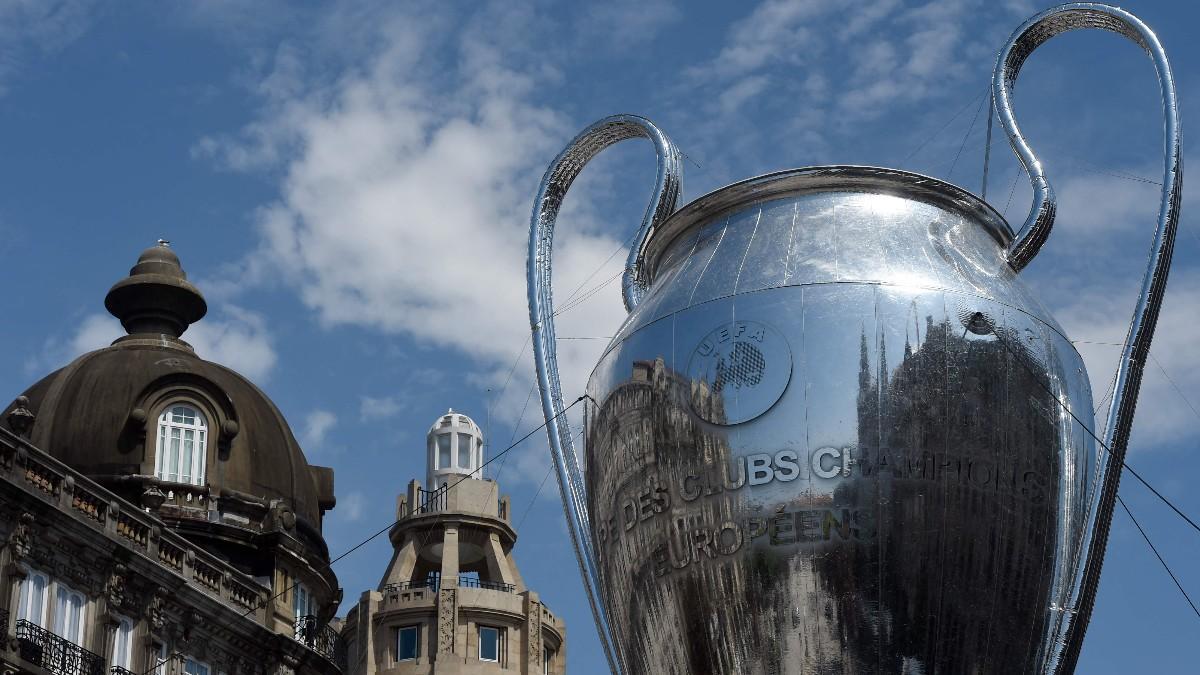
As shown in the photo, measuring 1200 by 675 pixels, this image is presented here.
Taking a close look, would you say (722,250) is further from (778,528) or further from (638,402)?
(778,528)

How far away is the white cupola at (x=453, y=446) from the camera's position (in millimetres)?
63219

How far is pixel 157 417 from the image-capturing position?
147 ft

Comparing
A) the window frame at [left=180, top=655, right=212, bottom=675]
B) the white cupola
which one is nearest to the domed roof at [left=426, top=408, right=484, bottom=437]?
the white cupola

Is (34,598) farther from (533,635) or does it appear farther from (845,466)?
(533,635)

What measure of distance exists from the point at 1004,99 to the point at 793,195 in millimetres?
2721

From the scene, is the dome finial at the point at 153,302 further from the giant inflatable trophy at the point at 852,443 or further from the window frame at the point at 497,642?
the giant inflatable trophy at the point at 852,443

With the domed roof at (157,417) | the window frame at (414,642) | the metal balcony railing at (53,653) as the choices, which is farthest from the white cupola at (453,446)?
the metal balcony railing at (53,653)

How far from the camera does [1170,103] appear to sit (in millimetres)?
21531

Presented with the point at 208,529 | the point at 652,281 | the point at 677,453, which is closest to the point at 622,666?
the point at 677,453

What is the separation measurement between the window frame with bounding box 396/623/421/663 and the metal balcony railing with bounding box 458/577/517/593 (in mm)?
1685

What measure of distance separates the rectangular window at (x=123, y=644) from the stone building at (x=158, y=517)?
0.11 feet

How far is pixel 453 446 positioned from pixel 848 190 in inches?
1692

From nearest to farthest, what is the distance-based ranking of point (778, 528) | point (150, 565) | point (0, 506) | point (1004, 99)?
point (778, 528) → point (1004, 99) → point (0, 506) → point (150, 565)

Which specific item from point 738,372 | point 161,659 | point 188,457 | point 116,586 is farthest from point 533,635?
point 738,372
